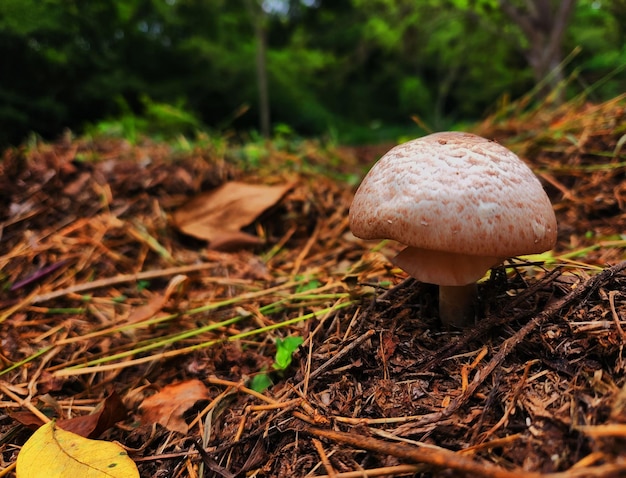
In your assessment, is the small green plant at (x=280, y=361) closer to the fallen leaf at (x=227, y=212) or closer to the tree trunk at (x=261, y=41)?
the fallen leaf at (x=227, y=212)

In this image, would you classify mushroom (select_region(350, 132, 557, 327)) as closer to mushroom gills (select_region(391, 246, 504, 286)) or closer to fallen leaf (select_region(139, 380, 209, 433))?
mushroom gills (select_region(391, 246, 504, 286))

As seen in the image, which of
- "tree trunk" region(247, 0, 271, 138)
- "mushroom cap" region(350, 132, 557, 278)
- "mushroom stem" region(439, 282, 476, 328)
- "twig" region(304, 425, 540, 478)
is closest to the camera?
"twig" region(304, 425, 540, 478)

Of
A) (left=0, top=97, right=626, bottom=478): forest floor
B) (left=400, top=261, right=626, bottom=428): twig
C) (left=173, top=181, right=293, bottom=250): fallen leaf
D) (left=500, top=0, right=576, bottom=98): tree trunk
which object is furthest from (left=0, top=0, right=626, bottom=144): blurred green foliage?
(left=400, top=261, right=626, bottom=428): twig

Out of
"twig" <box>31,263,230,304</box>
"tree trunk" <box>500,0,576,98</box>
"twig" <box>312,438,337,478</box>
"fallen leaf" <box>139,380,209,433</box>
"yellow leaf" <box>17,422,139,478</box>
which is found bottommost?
"fallen leaf" <box>139,380,209,433</box>

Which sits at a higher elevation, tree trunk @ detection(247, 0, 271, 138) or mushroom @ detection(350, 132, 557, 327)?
tree trunk @ detection(247, 0, 271, 138)

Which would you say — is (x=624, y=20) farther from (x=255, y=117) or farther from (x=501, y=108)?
(x=255, y=117)

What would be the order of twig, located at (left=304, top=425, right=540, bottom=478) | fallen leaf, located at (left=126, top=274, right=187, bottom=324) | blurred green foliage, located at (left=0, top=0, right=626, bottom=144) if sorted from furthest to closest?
blurred green foliage, located at (left=0, top=0, right=626, bottom=144) → fallen leaf, located at (left=126, top=274, right=187, bottom=324) → twig, located at (left=304, top=425, right=540, bottom=478)

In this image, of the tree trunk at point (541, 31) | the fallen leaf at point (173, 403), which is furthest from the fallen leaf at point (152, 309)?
the tree trunk at point (541, 31)
